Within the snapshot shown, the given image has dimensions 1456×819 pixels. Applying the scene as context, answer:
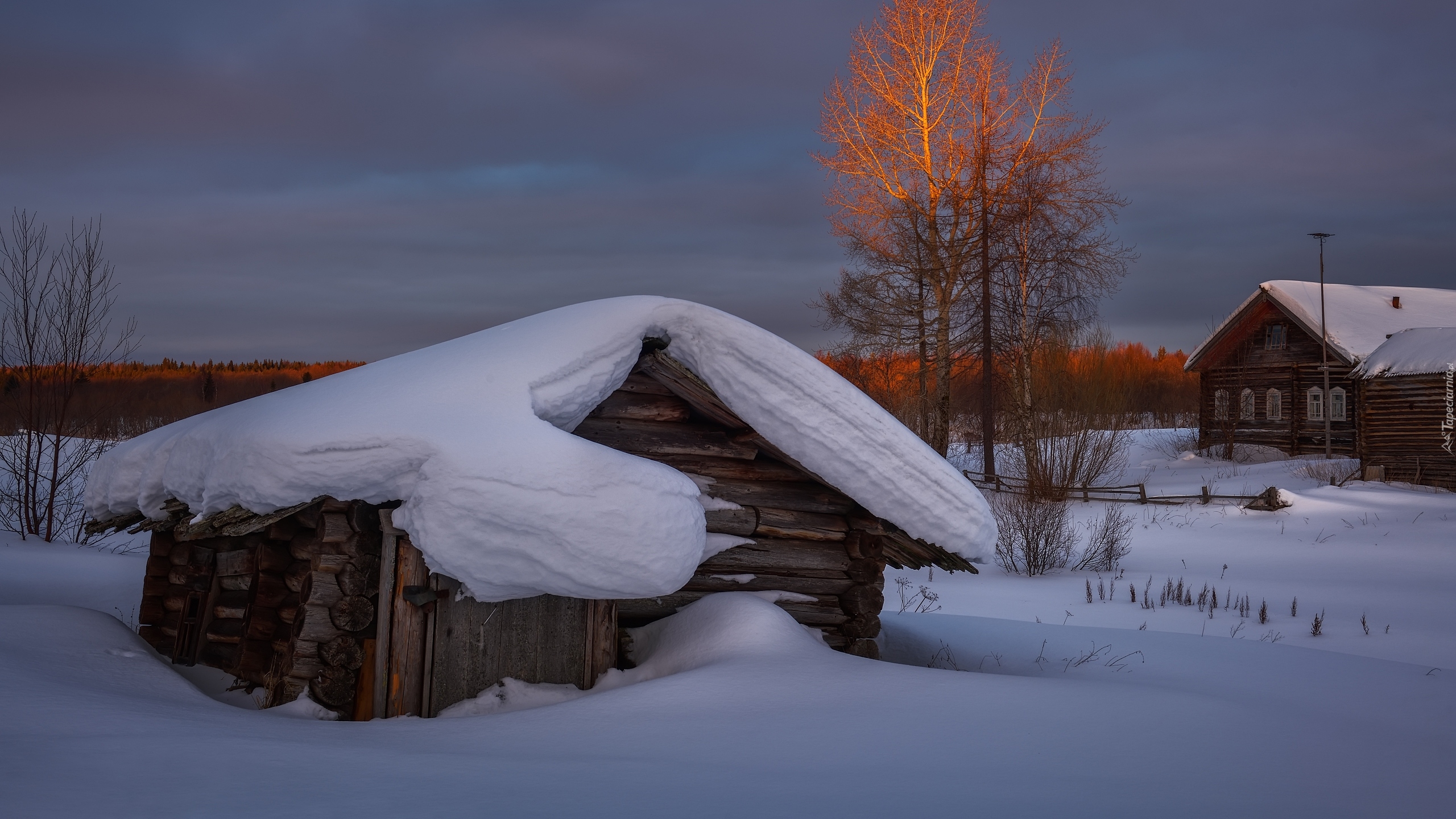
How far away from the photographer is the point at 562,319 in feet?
19.1

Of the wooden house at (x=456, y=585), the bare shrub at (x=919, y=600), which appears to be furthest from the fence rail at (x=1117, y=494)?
the wooden house at (x=456, y=585)

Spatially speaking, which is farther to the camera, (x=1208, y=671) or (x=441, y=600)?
(x=1208, y=671)

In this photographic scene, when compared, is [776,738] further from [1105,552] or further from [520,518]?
[1105,552]

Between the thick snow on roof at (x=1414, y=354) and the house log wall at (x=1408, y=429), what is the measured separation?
0.98 feet

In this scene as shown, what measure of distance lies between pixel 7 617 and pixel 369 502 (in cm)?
316

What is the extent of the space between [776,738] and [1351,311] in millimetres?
32801

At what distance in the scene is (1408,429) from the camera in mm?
25078

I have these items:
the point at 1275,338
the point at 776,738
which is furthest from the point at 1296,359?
the point at 776,738

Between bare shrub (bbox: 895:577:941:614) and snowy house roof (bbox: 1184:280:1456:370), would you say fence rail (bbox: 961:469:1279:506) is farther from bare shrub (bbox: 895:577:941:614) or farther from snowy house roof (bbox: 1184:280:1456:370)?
snowy house roof (bbox: 1184:280:1456:370)

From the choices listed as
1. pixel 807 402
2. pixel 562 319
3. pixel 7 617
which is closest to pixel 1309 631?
pixel 807 402

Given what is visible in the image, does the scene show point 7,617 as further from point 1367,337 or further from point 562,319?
point 1367,337

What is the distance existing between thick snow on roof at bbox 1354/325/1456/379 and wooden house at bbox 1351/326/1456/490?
16 millimetres

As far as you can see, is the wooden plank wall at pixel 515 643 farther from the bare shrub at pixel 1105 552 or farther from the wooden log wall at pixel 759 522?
the bare shrub at pixel 1105 552

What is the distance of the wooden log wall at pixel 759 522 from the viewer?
621cm
